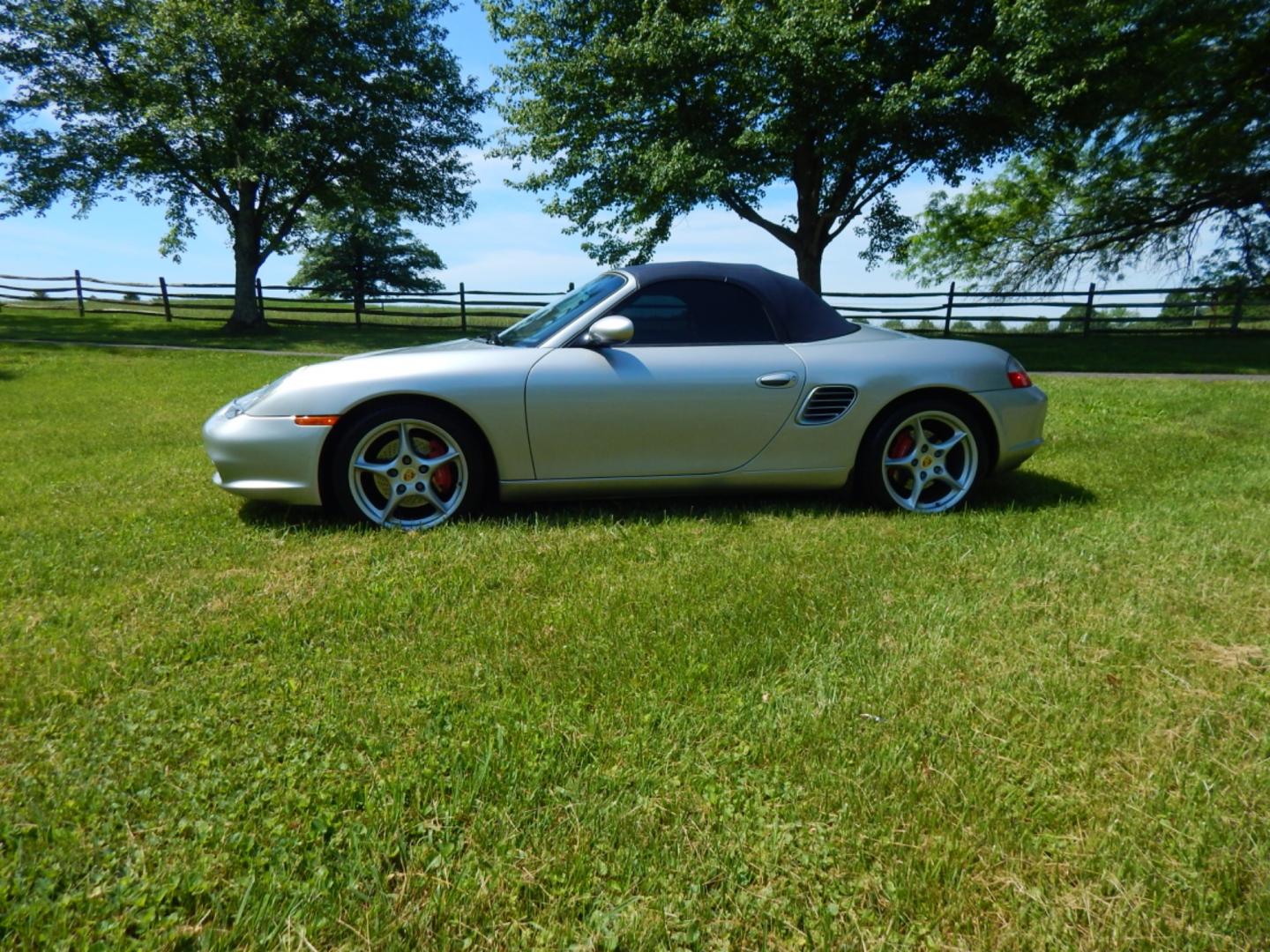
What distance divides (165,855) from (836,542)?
270 centimetres

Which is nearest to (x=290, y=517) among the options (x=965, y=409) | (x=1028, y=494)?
(x=965, y=409)

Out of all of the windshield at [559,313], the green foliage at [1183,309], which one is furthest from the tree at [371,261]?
the windshield at [559,313]

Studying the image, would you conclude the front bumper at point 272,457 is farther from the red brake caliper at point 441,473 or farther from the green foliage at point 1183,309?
Result: the green foliage at point 1183,309

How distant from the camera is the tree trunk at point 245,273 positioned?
20.3m

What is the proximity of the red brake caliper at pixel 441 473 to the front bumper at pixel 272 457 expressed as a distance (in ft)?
1.59

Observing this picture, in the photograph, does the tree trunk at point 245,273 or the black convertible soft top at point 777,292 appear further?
the tree trunk at point 245,273

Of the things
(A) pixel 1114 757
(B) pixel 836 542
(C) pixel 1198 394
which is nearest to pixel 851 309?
(C) pixel 1198 394

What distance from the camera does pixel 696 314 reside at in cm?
383

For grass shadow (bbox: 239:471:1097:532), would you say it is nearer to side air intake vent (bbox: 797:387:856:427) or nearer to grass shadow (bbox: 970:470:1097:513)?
grass shadow (bbox: 970:470:1097:513)

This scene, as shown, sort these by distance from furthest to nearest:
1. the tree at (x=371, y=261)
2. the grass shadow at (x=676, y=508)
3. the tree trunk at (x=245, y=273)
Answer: the tree at (x=371, y=261) < the tree trunk at (x=245, y=273) < the grass shadow at (x=676, y=508)

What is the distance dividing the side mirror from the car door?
6cm

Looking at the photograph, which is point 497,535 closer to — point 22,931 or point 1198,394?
point 22,931

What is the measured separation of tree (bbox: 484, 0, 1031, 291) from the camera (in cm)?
1294

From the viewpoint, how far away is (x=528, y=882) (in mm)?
1405
